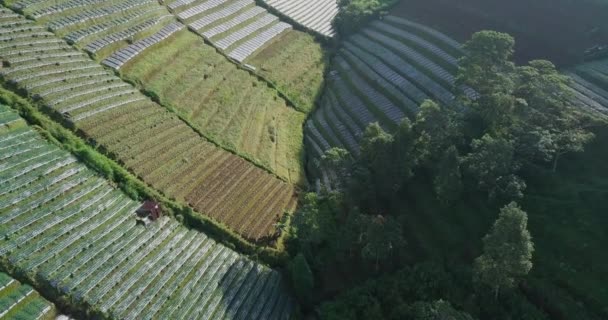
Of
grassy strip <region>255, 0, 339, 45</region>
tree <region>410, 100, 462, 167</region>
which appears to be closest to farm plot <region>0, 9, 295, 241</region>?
tree <region>410, 100, 462, 167</region>

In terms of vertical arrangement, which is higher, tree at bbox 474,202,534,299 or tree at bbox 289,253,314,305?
tree at bbox 474,202,534,299

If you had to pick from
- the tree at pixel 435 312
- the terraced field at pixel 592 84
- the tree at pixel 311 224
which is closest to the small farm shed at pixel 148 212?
the tree at pixel 311 224

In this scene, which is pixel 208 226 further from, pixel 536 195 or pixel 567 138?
pixel 567 138

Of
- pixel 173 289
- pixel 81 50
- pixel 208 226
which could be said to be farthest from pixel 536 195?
pixel 81 50

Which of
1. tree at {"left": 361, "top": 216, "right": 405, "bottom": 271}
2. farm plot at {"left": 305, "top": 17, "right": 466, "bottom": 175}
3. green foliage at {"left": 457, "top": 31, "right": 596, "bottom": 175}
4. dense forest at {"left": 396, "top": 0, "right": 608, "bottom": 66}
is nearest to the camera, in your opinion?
tree at {"left": 361, "top": 216, "right": 405, "bottom": 271}

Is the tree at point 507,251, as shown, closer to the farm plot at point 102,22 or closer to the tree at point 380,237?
the tree at point 380,237

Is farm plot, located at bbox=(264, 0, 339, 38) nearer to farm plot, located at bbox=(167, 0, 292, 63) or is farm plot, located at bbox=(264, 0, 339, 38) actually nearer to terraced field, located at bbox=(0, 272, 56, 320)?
farm plot, located at bbox=(167, 0, 292, 63)

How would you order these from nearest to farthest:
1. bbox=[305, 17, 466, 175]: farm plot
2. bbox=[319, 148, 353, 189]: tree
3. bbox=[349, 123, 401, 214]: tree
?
bbox=[349, 123, 401, 214]: tree, bbox=[319, 148, 353, 189]: tree, bbox=[305, 17, 466, 175]: farm plot

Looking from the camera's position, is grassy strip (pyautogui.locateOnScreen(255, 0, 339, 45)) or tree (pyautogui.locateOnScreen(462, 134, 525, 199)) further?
grassy strip (pyautogui.locateOnScreen(255, 0, 339, 45))
